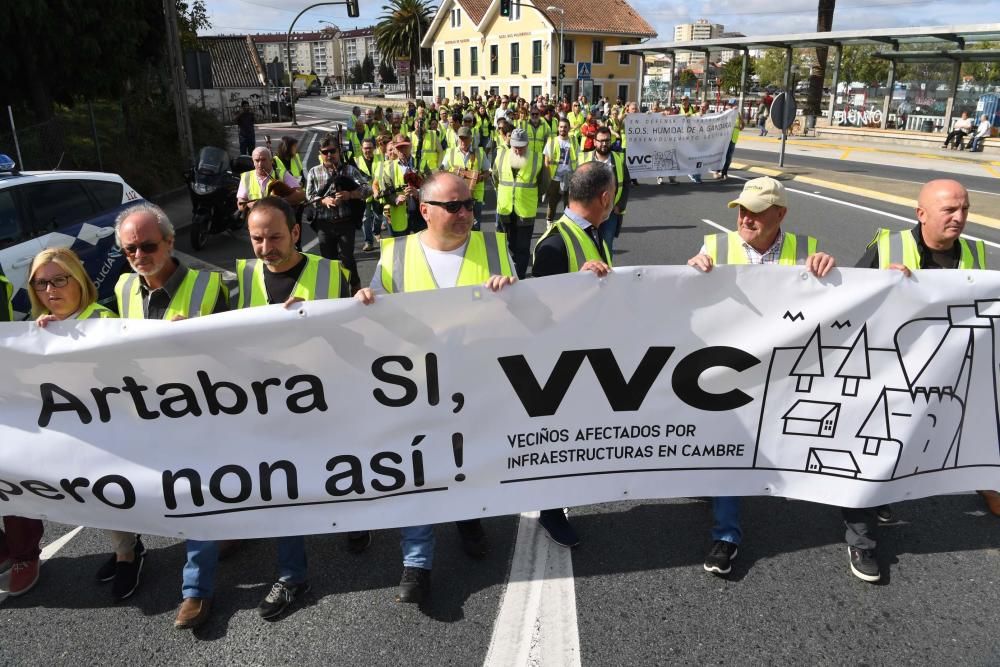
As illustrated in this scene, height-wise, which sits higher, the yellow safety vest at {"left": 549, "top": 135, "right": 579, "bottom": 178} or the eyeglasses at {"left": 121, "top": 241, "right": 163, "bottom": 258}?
the eyeglasses at {"left": 121, "top": 241, "right": 163, "bottom": 258}

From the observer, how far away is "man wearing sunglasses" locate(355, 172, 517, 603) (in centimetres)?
328

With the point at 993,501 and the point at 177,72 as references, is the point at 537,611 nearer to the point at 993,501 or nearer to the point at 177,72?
the point at 993,501

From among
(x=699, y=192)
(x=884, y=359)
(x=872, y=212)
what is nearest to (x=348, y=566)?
(x=884, y=359)

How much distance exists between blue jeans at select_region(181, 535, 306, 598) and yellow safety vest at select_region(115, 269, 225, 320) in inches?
41.1

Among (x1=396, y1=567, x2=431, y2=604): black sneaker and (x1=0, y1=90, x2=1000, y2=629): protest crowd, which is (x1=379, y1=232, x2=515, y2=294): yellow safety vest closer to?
(x1=0, y1=90, x2=1000, y2=629): protest crowd

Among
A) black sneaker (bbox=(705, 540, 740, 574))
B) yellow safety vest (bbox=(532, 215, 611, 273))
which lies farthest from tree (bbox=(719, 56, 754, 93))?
black sneaker (bbox=(705, 540, 740, 574))

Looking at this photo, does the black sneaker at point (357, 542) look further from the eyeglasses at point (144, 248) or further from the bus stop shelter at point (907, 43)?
the bus stop shelter at point (907, 43)

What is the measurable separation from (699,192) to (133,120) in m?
14.1

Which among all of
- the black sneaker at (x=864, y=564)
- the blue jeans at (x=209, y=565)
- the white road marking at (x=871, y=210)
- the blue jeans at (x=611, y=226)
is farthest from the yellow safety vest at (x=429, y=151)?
the black sneaker at (x=864, y=564)

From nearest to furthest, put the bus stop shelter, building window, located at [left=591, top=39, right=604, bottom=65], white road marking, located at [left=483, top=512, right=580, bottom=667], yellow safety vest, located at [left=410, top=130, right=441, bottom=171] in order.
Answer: white road marking, located at [left=483, top=512, right=580, bottom=667], yellow safety vest, located at [left=410, top=130, right=441, bottom=171], the bus stop shelter, building window, located at [left=591, top=39, right=604, bottom=65]

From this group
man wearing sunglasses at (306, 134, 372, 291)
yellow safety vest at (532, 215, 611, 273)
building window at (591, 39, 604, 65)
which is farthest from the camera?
building window at (591, 39, 604, 65)

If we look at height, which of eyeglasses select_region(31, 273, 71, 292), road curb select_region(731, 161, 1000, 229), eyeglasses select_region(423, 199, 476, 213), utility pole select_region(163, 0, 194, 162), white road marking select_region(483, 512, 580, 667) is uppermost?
utility pole select_region(163, 0, 194, 162)

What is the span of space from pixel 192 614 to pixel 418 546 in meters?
1.01

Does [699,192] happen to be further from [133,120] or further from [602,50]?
[602,50]
